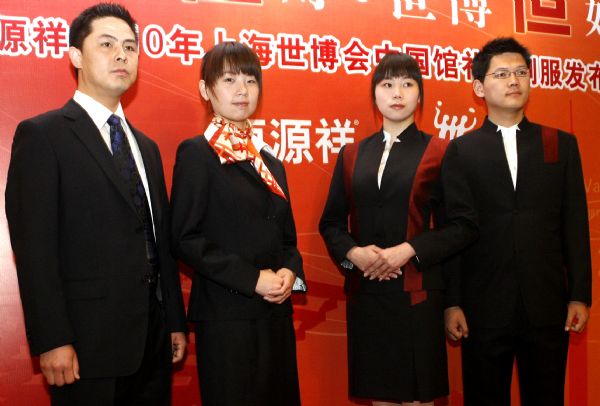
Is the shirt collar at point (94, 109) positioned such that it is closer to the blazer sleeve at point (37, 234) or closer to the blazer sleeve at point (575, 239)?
the blazer sleeve at point (37, 234)

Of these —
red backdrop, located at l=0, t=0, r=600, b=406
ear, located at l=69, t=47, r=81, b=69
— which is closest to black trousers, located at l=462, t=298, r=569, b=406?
red backdrop, located at l=0, t=0, r=600, b=406

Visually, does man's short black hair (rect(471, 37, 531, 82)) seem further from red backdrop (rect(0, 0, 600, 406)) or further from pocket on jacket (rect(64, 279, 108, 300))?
pocket on jacket (rect(64, 279, 108, 300))

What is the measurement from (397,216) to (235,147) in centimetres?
75

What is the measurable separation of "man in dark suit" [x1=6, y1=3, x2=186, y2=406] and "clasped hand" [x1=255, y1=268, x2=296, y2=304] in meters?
0.33

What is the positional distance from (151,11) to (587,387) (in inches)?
120

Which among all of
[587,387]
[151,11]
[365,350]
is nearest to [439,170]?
[365,350]

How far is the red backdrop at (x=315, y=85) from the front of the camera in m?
2.66

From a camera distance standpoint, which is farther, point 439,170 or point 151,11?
point 151,11

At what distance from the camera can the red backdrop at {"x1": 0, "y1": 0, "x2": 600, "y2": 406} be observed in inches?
105

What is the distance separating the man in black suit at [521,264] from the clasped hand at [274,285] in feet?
2.77

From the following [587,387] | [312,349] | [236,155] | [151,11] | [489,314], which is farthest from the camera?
[587,387]

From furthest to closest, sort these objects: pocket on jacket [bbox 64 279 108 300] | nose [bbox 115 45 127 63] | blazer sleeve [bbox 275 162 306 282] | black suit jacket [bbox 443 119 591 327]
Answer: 1. black suit jacket [bbox 443 119 591 327]
2. blazer sleeve [bbox 275 162 306 282]
3. nose [bbox 115 45 127 63]
4. pocket on jacket [bbox 64 279 108 300]

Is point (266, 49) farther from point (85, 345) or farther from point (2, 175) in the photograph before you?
point (85, 345)

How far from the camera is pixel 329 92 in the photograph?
3086 millimetres
